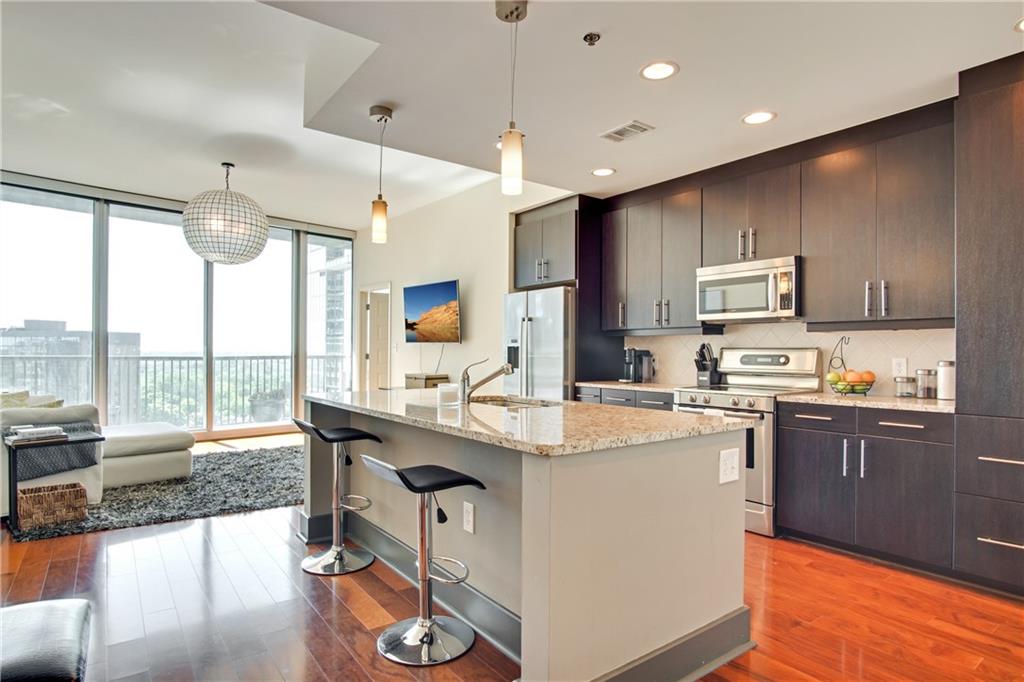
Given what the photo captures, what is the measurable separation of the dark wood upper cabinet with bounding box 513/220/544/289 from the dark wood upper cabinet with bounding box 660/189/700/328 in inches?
47.0

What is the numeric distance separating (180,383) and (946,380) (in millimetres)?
7212

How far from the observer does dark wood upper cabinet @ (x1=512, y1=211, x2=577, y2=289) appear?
4.90 m

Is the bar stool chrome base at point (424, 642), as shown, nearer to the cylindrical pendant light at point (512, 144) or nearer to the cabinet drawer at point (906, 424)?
the cylindrical pendant light at point (512, 144)

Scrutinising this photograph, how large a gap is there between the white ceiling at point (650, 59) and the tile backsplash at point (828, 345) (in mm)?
1280

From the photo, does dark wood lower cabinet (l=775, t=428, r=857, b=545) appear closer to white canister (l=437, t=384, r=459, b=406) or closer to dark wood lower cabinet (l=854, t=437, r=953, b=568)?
dark wood lower cabinet (l=854, t=437, r=953, b=568)

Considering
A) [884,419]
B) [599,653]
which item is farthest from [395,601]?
[884,419]

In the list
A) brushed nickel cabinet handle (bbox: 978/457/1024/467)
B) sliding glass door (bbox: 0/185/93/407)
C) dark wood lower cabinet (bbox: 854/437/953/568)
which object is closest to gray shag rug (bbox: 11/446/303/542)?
sliding glass door (bbox: 0/185/93/407)

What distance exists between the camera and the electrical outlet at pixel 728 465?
7.07 feet

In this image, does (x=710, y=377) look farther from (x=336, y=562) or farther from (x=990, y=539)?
(x=336, y=562)

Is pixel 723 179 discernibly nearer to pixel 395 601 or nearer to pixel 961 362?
pixel 961 362

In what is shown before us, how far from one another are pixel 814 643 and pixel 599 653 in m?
1.02

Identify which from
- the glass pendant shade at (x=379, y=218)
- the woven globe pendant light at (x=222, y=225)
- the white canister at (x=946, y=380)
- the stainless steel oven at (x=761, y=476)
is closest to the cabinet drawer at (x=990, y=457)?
Answer: the white canister at (x=946, y=380)

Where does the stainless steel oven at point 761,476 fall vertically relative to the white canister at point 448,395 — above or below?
below

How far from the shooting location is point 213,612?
246 centimetres
